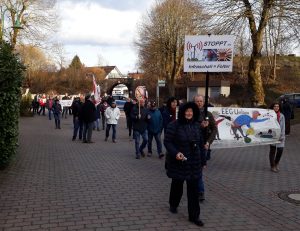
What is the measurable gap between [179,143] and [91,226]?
169cm

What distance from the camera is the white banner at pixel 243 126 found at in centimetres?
1086

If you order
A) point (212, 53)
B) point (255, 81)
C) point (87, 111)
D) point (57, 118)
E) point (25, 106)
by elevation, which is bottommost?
point (57, 118)

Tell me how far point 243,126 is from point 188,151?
5.28 metres

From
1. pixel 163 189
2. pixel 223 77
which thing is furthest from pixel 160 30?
pixel 163 189

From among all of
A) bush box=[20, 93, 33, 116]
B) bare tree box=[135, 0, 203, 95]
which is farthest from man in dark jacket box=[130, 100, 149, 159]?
bare tree box=[135, 0, 203, 95]

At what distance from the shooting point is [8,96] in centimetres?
906

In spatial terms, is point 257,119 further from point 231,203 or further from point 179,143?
point 179,143

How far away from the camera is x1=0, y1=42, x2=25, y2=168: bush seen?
352 inches

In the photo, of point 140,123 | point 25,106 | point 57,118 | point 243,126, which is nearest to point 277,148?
point 243,126

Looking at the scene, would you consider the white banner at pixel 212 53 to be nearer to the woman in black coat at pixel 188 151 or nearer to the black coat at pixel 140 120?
the woman in black coat at pixel 188 151

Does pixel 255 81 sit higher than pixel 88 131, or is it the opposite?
pixel 255 81

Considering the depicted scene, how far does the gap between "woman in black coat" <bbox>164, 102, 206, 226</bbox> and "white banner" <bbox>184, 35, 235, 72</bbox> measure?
8.03ft

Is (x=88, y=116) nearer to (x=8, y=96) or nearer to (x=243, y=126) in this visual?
(x=243, y=126)

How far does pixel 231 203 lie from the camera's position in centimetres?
739
